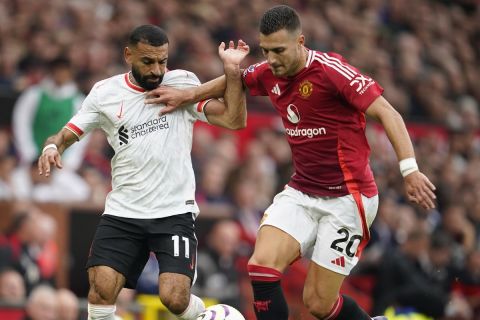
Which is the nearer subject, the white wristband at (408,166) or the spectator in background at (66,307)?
the white wristband at (408,166)

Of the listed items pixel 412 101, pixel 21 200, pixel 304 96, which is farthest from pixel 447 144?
pixel 304 96

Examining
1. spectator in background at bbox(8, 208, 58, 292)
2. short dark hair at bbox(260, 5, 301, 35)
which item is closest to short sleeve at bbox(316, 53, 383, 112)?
short dark hair at bbox(260, 5, 301, 35)

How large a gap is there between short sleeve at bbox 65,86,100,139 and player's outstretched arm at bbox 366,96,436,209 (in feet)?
7.13

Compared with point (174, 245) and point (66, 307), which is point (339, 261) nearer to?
point (174, 245)

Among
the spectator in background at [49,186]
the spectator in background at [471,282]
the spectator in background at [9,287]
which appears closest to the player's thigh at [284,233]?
the spectator in background at [9,287]

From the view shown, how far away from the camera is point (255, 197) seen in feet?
50.3

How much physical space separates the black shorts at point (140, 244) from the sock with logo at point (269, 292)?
54cm

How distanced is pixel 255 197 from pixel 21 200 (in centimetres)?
359

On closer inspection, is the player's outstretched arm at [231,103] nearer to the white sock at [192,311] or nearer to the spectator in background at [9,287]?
the white sock at [192,311]

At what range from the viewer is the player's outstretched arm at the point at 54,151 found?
8.60 metres

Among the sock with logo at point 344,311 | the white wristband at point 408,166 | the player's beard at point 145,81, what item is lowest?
the sock with logo at point 344,311

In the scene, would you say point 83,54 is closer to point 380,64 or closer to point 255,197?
point 255,197

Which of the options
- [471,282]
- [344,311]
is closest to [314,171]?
[344,311]

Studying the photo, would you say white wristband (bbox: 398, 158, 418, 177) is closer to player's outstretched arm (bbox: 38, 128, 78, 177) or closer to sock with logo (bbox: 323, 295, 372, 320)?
sock with logo (bbox: 323, 295, 372, 320)
